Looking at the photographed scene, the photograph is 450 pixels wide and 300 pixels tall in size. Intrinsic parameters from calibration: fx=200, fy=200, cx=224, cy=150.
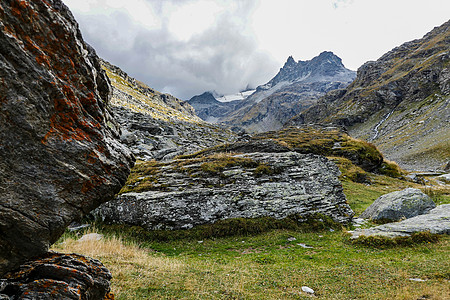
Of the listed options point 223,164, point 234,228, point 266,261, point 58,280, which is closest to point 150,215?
point 234,228

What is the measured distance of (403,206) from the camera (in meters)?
19.9

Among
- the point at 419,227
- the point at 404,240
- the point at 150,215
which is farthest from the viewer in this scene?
the point at 150,215

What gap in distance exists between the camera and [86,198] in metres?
6.75

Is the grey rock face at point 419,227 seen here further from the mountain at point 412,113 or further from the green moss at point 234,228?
the mountain at point 412,113

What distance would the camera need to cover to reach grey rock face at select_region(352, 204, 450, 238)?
1479cm

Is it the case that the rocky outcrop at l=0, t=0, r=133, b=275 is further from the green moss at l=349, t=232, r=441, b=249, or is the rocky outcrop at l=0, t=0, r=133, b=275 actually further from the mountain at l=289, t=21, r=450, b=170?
the mountain at l=289, t=21, r=450, b=170

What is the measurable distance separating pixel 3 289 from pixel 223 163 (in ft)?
67.4

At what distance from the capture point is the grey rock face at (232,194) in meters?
18.5

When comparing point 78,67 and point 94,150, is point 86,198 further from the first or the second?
point 78,67

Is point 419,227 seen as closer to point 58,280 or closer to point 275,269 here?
point 275,269

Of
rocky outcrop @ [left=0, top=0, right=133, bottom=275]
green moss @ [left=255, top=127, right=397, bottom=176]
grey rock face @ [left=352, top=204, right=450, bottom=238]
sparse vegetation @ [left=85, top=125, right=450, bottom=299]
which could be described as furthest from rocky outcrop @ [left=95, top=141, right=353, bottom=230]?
green moss @ [left=255, top=127, right=397, bottom=176]

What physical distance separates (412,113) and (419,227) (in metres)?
162

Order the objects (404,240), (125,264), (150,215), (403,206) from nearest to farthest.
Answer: (125,264), (404,240), (150,215), (403,206)

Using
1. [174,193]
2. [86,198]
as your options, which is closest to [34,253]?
[86,198]
